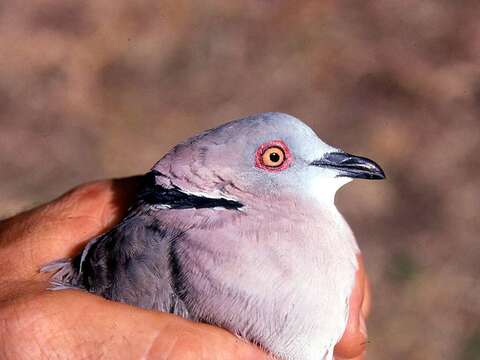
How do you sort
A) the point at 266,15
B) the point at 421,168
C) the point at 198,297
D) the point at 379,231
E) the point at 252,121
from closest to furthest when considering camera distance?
the point at 198,297, the point at 252,121, the point at 379,231, the point at 421,168, the point at 266,15

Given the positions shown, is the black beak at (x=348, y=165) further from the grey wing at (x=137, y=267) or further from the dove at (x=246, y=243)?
the grey wing at (x=137, y=267)

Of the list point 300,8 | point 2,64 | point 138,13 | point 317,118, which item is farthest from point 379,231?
point 2,64

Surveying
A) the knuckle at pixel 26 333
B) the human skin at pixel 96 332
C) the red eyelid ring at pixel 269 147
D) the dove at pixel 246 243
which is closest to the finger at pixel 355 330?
the dove at pixel 246 243

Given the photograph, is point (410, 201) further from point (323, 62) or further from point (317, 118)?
point (323, 62)

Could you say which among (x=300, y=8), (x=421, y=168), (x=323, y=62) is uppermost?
(x=300, y=8)

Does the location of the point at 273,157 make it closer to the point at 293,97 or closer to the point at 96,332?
the point at 96,332

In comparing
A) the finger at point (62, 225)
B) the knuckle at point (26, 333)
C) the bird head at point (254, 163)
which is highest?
the bird head at point (254, 163)
